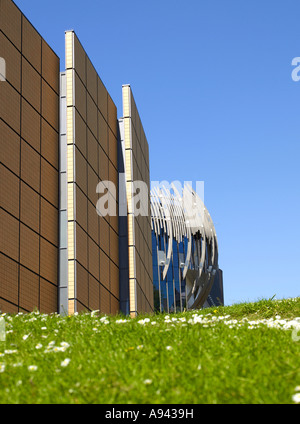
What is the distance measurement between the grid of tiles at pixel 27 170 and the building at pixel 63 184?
0.04 meters

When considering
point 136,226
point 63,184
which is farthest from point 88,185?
point 136,226

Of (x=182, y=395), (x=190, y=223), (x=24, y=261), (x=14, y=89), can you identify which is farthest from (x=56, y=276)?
(x=190, y=223)

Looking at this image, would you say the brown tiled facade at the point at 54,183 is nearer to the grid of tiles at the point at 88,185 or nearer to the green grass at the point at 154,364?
the grid of tiles at the point at 88,185

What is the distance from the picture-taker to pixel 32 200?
22.8 meters

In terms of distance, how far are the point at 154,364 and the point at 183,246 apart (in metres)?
57.6

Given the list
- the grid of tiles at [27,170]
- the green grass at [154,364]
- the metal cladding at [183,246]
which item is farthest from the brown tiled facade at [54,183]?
the metal cladding at [183,246]

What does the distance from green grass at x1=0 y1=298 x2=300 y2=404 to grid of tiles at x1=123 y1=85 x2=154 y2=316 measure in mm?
20362

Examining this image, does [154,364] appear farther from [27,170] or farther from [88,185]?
[88,185]

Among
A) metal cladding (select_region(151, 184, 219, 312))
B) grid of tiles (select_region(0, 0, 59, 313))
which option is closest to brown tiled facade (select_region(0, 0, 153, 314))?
grid of tiles (select_region(0, 0, 59, 313))

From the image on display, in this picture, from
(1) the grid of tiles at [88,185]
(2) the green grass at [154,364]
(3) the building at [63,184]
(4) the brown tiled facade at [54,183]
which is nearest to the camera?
(2) the green grass at [154,364]

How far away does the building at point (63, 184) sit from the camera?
2136 centimetres

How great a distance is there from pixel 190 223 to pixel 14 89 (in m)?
43.0

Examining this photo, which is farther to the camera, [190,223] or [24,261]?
[190,223]
